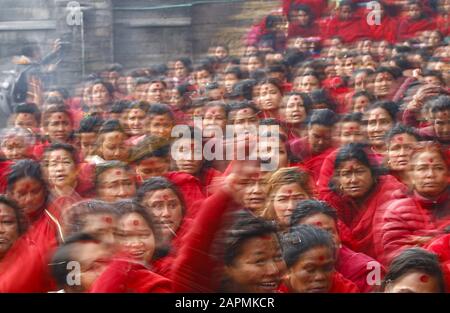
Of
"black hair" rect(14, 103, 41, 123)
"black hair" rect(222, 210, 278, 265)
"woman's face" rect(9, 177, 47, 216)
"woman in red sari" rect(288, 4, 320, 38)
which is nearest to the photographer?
"black hair" rect(222, 210, 278, 265)

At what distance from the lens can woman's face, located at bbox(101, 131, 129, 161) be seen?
18.1 ft

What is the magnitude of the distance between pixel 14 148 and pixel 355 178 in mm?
2205

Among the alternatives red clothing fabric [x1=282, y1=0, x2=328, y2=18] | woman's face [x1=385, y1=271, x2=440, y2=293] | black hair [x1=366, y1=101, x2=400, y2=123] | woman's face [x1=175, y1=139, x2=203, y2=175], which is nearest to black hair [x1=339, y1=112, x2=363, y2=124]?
black hair [x1=366, y1=101, x2=400, y2=123]

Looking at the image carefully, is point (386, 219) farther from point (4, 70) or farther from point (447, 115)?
point (4, 70)

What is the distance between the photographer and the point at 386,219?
4.41 m

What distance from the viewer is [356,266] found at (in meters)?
3.99

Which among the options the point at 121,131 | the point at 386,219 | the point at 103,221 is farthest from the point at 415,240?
the point at 121,131

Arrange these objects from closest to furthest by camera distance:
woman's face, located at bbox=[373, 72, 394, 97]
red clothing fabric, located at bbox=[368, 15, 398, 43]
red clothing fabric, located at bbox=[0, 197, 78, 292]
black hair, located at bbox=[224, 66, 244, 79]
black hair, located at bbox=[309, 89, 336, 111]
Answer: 1. red clothing fabric, located at bbox=[0, 197, 78, 292]
2. black hair, located at bbox=[309, 89, 336, 111]
3. woman's face, located at bbox=[373, 72, 394, 97]
4. black hair, located at bbox=[224, 66, 244, 79]
5. red clothing fabric, located at bbox=[368, 15, 398, 43]

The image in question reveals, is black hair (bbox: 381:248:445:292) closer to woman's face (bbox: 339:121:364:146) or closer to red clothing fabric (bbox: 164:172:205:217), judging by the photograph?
red clothing fabric (bbox: 164:172:205:217)

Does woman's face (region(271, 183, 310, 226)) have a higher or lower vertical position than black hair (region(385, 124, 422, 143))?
lower

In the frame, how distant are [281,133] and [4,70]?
6.20 m

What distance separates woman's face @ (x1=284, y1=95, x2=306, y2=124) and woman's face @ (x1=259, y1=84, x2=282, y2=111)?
0.47 meters

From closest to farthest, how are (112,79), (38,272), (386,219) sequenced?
1. (38,272)
2. (386,219)
3. (112,79)

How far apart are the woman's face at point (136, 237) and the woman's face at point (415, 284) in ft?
3.33
